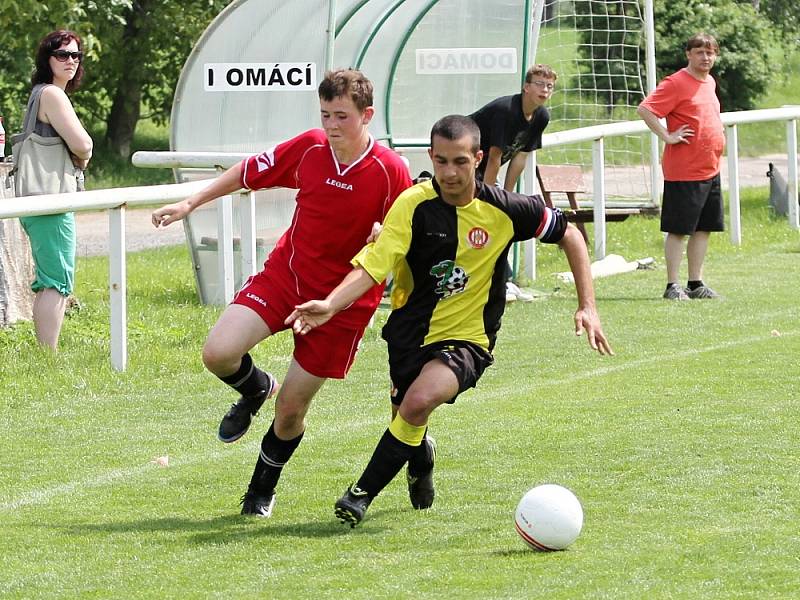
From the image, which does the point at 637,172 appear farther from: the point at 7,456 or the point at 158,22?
the point at 7,456

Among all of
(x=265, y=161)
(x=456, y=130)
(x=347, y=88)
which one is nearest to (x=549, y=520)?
(x=456, y=130)

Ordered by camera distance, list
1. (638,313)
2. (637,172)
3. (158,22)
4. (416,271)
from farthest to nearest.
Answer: (158,22)
(637,172)
(638,313)
(416,271)

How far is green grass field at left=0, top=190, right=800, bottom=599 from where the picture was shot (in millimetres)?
5445

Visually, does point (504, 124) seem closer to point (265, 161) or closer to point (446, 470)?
point (446, 470)

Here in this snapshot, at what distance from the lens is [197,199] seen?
6766mm

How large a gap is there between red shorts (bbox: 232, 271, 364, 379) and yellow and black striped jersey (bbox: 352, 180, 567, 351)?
10.5 inches

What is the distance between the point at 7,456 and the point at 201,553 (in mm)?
2289

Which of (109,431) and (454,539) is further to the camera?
(109,431)

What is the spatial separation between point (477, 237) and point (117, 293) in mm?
4083

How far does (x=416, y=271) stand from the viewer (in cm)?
A: 625

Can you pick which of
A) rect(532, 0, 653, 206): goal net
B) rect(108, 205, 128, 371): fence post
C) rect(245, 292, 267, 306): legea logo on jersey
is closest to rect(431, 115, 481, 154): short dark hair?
rect(245, 292, 267, 306): legea logo on jersey

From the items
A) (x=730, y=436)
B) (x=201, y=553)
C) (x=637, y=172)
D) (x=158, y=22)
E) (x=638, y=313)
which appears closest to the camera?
(x=201, y=553)

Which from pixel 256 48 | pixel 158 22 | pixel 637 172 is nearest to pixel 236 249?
pixel 256 48

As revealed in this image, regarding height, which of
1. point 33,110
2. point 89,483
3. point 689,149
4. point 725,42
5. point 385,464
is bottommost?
point 89,483
